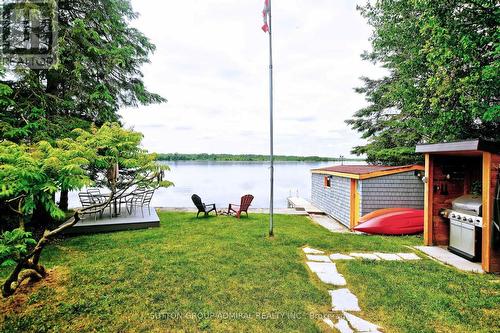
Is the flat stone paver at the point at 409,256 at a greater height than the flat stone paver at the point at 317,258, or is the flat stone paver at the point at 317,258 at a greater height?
the flat stone paver at the point at 317,258

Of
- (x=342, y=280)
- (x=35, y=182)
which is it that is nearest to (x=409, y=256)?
(x=342, y=280)

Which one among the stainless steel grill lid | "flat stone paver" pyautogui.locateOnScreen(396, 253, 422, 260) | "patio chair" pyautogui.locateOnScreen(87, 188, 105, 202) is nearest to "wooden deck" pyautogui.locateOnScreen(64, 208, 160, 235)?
"patio chair" pyautogui.locateOnScreen(87, 188, 105, 202)

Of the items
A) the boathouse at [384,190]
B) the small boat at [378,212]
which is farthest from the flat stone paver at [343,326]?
the boathouse at [384,190]

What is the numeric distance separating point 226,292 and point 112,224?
16.2 feet

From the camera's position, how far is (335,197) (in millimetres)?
9766

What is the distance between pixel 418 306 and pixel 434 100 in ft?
19.2

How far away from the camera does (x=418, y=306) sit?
3.15 meters

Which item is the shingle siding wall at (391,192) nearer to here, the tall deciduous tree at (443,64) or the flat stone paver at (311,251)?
the tall deciduous tree at (443,64)

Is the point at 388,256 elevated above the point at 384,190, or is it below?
below

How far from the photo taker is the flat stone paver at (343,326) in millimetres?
2660

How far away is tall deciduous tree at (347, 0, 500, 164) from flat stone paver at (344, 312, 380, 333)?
5.84m

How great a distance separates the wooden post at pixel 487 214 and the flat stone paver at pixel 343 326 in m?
3.31

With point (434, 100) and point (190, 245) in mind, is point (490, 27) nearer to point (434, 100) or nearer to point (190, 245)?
point (434, 100)

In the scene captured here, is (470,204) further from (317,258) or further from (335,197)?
(335,197)
